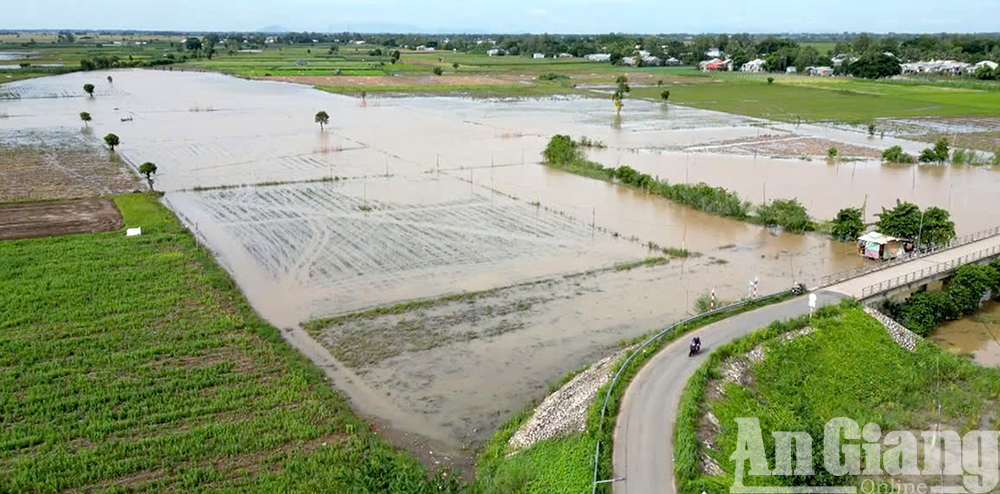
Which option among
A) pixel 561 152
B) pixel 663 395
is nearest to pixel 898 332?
pixel 663 395

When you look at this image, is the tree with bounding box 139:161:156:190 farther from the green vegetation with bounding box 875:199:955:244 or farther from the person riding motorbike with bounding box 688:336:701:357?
the green vegetation with bounding box 875:199:955:244

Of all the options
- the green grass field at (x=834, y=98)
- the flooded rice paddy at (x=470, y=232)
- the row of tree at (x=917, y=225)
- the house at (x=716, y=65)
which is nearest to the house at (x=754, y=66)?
the house at (x=716, y=65)

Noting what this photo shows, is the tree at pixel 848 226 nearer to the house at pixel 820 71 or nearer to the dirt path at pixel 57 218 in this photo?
the dirt path at pixel 57 218

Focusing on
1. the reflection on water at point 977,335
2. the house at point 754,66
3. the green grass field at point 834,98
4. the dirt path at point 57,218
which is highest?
the house at point 754,66

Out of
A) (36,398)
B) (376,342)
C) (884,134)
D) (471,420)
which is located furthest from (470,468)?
(884,134)

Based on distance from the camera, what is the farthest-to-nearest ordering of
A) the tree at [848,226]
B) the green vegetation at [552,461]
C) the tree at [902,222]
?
the tree at [848,226] → the tree at [902,222] → the green vegetation at [552,461]

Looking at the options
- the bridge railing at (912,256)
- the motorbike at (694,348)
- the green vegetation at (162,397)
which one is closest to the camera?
the green vegetation at (162,397)

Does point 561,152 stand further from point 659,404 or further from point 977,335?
point 659,404

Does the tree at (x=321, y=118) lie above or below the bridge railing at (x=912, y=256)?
above
